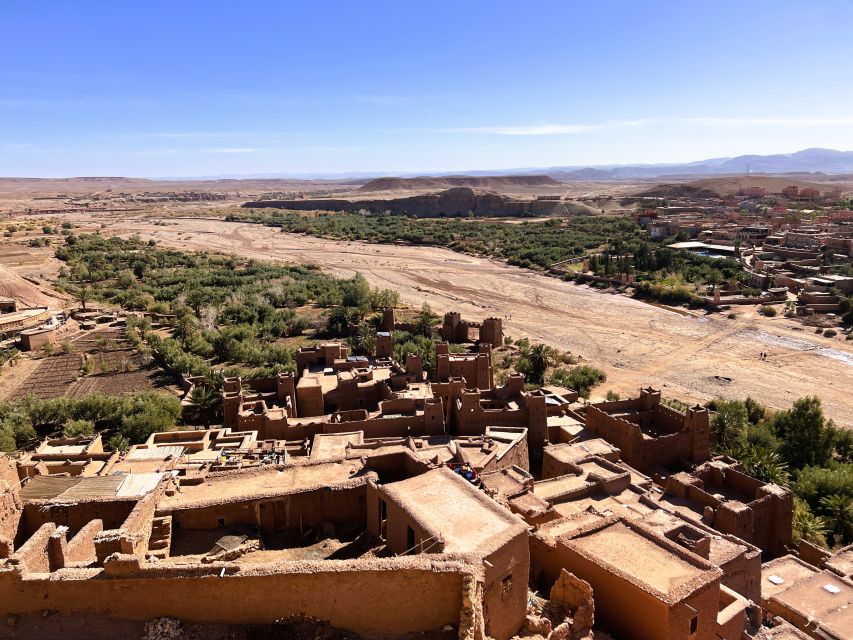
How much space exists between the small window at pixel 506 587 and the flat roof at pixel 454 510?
665mm

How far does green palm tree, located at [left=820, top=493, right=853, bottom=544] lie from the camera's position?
18.4 m

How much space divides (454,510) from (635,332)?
123 ft

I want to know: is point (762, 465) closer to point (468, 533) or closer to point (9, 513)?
point (468, 533)

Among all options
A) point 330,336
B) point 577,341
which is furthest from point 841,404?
point 330,336

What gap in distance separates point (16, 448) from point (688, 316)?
4568 centimetres

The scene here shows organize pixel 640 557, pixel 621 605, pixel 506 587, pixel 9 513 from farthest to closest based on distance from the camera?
pixel 9 513, pixel 640 557, pixel 621 605, pixel 506 587

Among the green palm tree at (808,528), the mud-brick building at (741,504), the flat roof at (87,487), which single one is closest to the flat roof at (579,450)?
the mud-brick building at (741,504)

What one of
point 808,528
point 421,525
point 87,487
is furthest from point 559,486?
point 87,487

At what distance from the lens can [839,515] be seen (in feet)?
61.5

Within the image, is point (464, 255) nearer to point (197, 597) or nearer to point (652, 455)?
point (652, 455)

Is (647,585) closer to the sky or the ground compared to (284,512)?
closer to the ground

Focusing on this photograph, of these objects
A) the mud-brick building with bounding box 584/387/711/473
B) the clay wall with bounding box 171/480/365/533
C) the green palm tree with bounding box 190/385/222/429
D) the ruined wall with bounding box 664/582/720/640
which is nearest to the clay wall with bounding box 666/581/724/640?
the ruined wall with bounding box 664/582/720/640

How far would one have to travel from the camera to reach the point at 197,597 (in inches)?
340

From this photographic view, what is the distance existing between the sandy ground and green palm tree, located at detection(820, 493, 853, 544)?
11.9m
